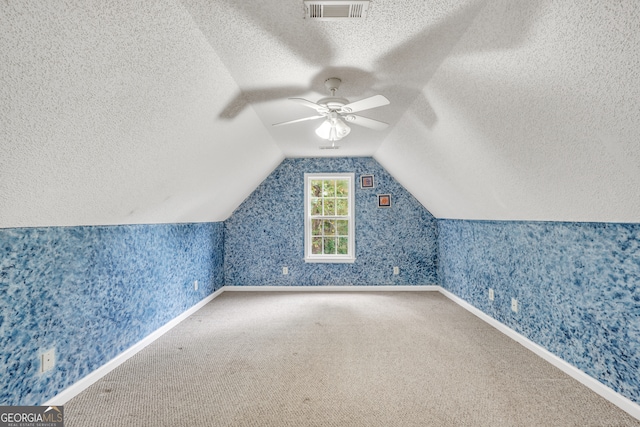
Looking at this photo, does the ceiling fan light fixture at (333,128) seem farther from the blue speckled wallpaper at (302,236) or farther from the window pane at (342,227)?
the window pane at (342,227)

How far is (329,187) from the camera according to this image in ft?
17.8

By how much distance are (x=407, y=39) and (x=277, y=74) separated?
3.18ft

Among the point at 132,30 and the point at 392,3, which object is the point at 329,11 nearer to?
the point at 392,3

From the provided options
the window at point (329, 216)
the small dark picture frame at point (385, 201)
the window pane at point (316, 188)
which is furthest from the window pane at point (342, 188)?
the small dark picture frame at point (385, 201)

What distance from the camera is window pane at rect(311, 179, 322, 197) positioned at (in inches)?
214

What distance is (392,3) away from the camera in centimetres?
157

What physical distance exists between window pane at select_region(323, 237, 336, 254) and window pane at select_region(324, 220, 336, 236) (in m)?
0.09

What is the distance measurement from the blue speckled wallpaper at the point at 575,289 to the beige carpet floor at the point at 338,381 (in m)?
0.23

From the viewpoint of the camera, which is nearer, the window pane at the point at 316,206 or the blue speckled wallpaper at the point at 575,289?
the blue speckled wallpaper at the point at 575,289

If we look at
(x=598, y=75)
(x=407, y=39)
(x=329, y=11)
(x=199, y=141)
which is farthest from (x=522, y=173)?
(x=199, y=141)

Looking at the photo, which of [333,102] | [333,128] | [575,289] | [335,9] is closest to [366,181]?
[333,128]

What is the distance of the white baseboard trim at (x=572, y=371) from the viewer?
77.1 inches

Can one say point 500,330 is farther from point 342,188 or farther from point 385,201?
point 342,188

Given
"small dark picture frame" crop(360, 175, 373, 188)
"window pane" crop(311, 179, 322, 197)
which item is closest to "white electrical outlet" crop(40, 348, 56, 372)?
"window pane" crop(311, 179, 322, 197)
